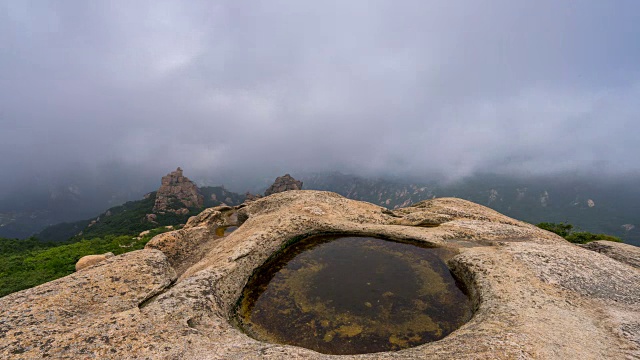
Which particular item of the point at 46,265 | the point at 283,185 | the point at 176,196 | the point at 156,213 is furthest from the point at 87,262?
the point at 176,196

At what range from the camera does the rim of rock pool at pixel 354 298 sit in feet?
40.3

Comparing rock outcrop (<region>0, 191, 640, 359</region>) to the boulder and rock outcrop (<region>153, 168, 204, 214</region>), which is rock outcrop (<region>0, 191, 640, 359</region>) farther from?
rock outcrop (<region>153, 168, 204, 214</region>)

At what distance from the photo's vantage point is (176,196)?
483 ft

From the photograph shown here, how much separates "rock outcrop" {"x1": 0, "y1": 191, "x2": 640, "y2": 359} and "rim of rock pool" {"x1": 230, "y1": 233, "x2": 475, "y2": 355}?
91 cm

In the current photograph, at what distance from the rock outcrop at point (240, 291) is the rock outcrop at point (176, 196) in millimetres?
125284

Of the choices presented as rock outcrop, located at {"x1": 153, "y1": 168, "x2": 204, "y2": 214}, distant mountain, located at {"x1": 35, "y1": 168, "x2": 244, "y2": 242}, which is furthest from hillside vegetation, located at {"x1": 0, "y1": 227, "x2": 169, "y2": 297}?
rock outcrop, located at {"x1": 153, "y1": 168, "x2": 204, "y2": 214}

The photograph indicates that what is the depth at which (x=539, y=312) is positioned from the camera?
39.6 feet

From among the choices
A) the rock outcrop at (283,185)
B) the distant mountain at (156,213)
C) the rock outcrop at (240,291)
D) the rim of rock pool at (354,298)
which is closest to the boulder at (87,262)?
the rock outcrop at (240,291)

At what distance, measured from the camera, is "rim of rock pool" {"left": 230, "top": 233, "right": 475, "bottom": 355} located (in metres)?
12.3

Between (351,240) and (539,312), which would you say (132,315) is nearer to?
(351,240)

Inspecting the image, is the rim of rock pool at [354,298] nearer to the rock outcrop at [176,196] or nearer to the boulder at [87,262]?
the boulder at [87,262]

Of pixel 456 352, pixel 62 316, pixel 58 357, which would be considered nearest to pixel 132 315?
pixel 58 357

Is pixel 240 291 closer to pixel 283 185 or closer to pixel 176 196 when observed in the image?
pixel 283 185

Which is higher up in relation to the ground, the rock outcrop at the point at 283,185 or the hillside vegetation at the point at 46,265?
the rock outcrop at the point at 283,185
